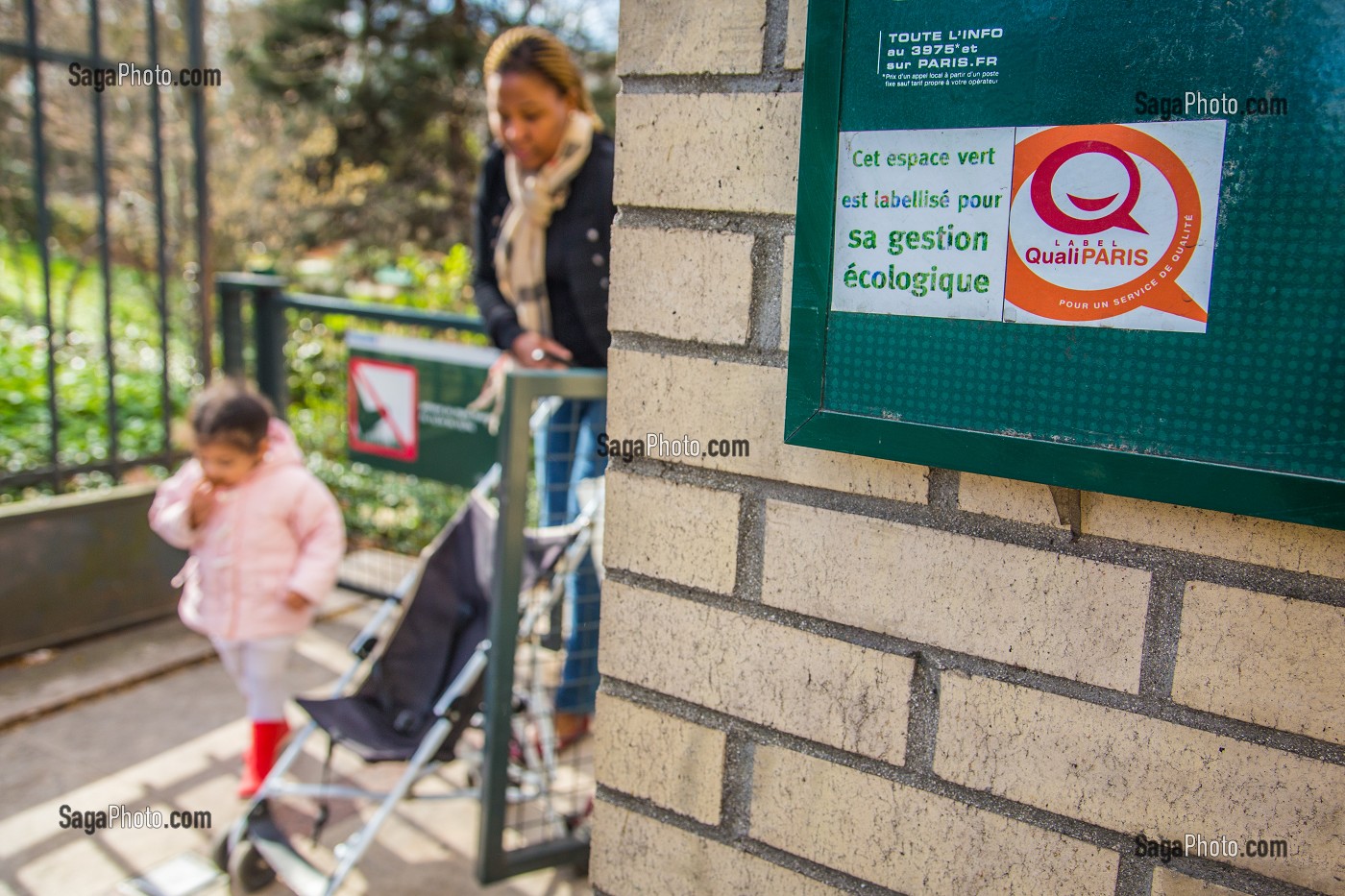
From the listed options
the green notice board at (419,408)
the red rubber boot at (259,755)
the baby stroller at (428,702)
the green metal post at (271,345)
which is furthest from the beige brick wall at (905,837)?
the green metal post at (271,345)

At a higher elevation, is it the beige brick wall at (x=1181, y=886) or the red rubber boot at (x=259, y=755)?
the beige brick wall at (x=1181, y=886)

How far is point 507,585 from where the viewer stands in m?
2.56

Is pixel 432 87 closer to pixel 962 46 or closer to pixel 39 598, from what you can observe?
pixel 39 598

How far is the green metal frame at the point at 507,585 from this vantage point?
2443 millimetres

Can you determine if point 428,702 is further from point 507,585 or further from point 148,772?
point 148,772

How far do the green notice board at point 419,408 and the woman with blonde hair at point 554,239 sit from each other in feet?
2.70

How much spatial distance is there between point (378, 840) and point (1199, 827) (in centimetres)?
246

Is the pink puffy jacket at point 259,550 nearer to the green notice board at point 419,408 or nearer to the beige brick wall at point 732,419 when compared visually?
the green notice board at point 419,408

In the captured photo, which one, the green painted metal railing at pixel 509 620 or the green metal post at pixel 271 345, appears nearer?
the green painted metal railing at pixel 509 620

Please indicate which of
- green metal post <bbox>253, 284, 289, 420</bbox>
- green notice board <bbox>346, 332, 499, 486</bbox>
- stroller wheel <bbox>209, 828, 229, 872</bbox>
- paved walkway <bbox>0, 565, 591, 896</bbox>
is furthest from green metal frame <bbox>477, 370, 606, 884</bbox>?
green metal post <bbox>253, 284, 289, 420</bbox>

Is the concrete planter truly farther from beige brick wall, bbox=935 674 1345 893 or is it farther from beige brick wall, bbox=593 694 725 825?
beige brick wall, bbox=935 674 1345 893

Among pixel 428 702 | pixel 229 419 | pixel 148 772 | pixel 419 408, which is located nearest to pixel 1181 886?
pixel 428 702

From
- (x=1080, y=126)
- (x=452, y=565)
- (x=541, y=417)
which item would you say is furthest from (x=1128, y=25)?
(x=452, y=565)

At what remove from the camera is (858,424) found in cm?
133
